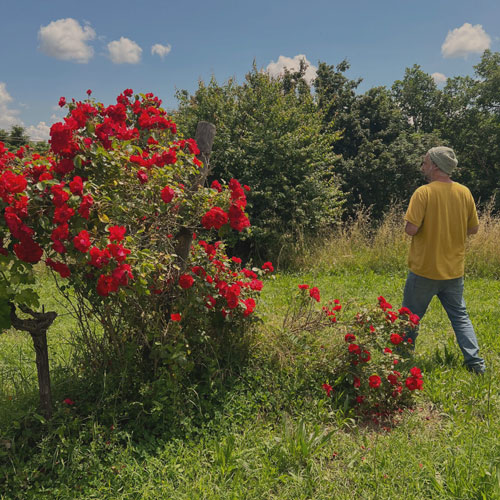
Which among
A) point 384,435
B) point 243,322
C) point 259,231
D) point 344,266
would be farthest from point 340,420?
point 259,231

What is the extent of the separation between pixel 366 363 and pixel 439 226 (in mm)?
1344

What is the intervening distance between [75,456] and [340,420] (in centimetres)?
168

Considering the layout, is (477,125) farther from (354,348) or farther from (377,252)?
(354,348)

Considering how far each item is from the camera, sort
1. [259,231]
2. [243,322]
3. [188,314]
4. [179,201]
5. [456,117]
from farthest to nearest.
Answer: [456,117] → [259,231] → [243,322] → [188,314] → [179,201]

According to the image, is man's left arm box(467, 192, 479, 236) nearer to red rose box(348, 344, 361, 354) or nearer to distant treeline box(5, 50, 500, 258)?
red rose box(348, 344, 361, 354)

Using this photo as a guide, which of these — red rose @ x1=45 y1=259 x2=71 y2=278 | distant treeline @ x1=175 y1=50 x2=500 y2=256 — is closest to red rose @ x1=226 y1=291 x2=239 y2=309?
red rose @ x1=45 y1=259 x2=71 y2=278

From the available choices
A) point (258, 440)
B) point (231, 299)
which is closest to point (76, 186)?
point (231, 299)

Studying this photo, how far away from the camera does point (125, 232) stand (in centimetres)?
235

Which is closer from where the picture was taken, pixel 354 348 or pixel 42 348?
pixel 42 348

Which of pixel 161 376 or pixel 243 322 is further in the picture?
pixel 243 322

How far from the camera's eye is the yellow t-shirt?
335 centimetres

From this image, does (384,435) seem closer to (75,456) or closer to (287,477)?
(287,477)

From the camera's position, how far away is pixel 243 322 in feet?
9.86

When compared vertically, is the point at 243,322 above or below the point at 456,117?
below
